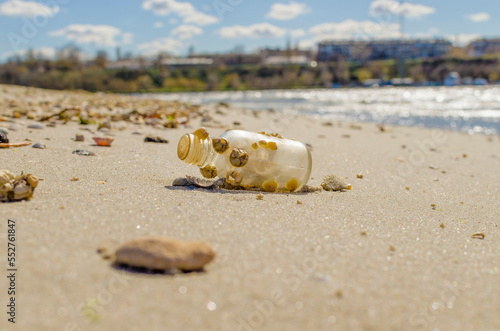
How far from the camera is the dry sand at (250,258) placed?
121 cm

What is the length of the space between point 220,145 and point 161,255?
1.10 meters

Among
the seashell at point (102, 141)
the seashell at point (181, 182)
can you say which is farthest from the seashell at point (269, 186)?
the seashell at point (102, 141)

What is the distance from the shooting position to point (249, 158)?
248cm

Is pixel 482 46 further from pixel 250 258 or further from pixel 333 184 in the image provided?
pixel 250 258

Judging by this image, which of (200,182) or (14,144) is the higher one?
(14,144)

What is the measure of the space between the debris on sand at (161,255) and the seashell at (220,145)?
101 cm

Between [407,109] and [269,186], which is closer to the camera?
[269,186]

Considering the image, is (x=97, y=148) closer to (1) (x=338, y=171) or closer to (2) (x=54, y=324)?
(1) (x=338, y=171)

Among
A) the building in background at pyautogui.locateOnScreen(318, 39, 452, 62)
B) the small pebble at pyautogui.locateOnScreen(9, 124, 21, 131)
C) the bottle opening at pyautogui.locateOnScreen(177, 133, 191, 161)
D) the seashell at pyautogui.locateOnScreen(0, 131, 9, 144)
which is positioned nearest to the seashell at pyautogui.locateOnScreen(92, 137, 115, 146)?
the seashell at pyautogui.locateOnScreen(0, 131, 9, 144)

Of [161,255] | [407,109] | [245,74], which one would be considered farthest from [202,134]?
[245,74]

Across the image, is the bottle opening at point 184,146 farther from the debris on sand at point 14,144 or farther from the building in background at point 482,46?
the building in background at point 482,46

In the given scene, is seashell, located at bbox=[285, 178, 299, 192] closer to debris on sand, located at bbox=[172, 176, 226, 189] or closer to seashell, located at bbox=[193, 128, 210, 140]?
debris on sand, located at bbox=[172, 176, 226, 189]

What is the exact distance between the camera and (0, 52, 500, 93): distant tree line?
6669 centimetres

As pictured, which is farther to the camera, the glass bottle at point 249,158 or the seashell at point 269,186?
the seashell at point 269,186
